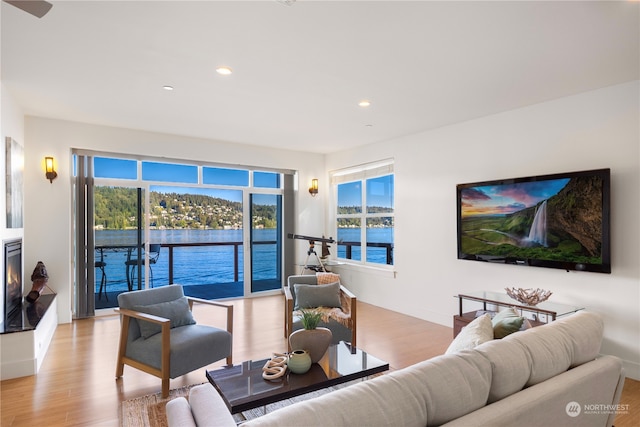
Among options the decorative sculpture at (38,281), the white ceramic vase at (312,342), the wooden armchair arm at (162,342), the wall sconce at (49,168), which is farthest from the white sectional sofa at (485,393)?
the wall sconce at (49,168)

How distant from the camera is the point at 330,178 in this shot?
6992 mm

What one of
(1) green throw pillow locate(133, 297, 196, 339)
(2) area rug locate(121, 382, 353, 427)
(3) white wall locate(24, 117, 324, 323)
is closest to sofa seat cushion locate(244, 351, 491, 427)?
(2) area rug locate(121, 382, 353, 427)

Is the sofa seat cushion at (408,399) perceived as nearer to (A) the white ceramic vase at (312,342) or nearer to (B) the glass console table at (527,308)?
(A) the white ceramic vase at (312,342)

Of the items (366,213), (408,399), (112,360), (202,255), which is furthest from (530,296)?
(202,255)

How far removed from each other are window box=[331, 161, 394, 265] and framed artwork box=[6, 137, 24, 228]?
4.47m

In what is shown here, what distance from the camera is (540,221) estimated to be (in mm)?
3727

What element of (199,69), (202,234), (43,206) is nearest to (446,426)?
(199,69)

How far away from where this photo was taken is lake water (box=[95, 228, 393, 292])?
530cm

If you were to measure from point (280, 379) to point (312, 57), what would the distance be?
90.9 inches

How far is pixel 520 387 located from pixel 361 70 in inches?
100

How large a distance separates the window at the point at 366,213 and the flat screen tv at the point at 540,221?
4.85 feet

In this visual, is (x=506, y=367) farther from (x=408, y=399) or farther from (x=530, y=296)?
(x=530, y=296)

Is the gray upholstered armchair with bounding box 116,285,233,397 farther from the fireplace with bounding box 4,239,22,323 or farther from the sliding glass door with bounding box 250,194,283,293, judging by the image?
the sliding glass door with bounding box 250,194,283,293

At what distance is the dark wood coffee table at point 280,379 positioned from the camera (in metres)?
2.04
